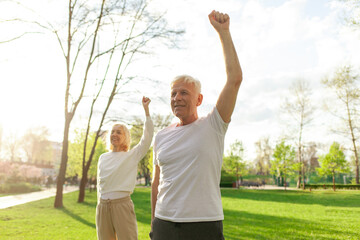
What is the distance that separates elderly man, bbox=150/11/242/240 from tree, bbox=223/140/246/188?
41.2 metres

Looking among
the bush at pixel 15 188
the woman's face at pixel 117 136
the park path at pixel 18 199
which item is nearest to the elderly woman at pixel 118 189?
the woman's face at pixel 117 136

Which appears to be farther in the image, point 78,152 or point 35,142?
point 35,142

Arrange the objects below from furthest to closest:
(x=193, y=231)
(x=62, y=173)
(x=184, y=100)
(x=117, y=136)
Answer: (x=62, y=173) → (x=117, y=136) → (x=184, y=100) → (x=193, y=231)

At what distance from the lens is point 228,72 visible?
187 centimetres

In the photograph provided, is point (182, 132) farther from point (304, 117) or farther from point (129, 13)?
point (304, 117)

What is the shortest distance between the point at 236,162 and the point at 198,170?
4167cm

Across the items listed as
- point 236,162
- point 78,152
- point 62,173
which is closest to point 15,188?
point 78,152

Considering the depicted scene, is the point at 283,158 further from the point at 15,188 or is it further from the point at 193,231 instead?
the point at 193,231

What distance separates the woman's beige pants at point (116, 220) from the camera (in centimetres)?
351

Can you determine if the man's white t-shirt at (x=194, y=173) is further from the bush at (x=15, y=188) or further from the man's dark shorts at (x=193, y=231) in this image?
the bush at (x=15, y=188)

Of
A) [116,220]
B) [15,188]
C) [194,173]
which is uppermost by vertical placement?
[194,173]

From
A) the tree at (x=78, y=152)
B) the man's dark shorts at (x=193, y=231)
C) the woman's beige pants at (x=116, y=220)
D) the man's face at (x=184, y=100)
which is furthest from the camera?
the tree at (x=78, y=152)

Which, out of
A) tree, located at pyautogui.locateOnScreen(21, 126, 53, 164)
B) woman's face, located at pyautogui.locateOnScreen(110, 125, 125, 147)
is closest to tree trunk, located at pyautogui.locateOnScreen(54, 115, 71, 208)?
woman's face, located at pyautogui.locateOnScreen(110, 125, 125, 147)

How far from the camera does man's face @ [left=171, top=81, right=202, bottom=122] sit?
6.73 ft
